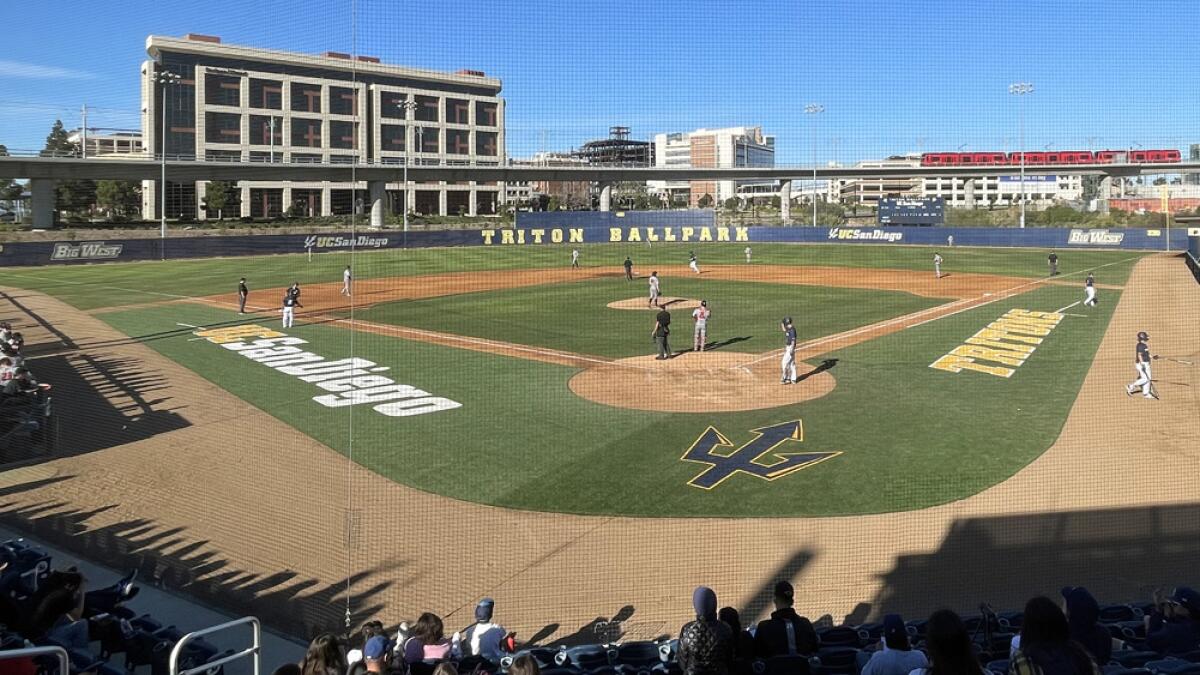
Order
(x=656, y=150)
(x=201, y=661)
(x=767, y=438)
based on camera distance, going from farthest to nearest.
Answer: (x=656, y=150) → (x=767, y=438) → (x=201, y=661)

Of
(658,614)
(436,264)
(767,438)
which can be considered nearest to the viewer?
(658,614)

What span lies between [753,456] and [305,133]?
112ft

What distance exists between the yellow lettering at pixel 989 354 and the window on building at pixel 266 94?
27.9 metres

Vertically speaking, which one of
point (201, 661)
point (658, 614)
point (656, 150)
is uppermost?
point (656, 150)

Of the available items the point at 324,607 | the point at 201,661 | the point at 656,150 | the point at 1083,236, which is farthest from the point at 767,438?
the point at 656,150

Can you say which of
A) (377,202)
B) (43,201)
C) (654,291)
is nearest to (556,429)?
(654,291)

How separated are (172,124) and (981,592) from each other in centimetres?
3465

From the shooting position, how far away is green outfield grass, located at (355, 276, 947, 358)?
20859 mm

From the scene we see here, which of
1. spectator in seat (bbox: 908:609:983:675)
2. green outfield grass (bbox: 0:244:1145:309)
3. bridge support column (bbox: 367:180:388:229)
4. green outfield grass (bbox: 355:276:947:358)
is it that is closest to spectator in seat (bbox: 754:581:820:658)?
spectator in seat (bbox: 908:609:983:675)

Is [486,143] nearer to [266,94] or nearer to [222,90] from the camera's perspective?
[266,94]

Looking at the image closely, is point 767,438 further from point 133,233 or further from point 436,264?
point 133,233

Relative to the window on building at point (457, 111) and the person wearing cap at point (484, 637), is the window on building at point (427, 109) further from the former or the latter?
the person wearing cap at point (484, 637)

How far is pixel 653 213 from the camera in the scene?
58219mm

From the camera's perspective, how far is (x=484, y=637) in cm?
559
